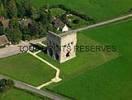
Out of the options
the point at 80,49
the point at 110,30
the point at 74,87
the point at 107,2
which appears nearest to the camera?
the point at 74,87

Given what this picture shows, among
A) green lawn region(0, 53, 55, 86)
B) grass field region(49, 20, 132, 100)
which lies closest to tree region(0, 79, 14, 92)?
green lawn region(0, 53, 55, 86)

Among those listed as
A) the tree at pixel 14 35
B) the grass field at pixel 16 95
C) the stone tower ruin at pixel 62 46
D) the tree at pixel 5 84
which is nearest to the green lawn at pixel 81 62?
the stone tower ruin at pixel 62 46

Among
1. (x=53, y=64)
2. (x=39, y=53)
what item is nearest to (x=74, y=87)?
(x=53, y=64)

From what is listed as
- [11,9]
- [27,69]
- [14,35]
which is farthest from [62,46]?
[11,9]

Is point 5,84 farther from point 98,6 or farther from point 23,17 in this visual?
point 98,6

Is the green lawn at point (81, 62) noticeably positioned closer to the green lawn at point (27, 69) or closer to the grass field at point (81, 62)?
the grass field at point (81, 62)

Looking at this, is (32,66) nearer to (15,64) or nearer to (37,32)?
(15,64)

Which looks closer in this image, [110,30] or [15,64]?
[15,64]
